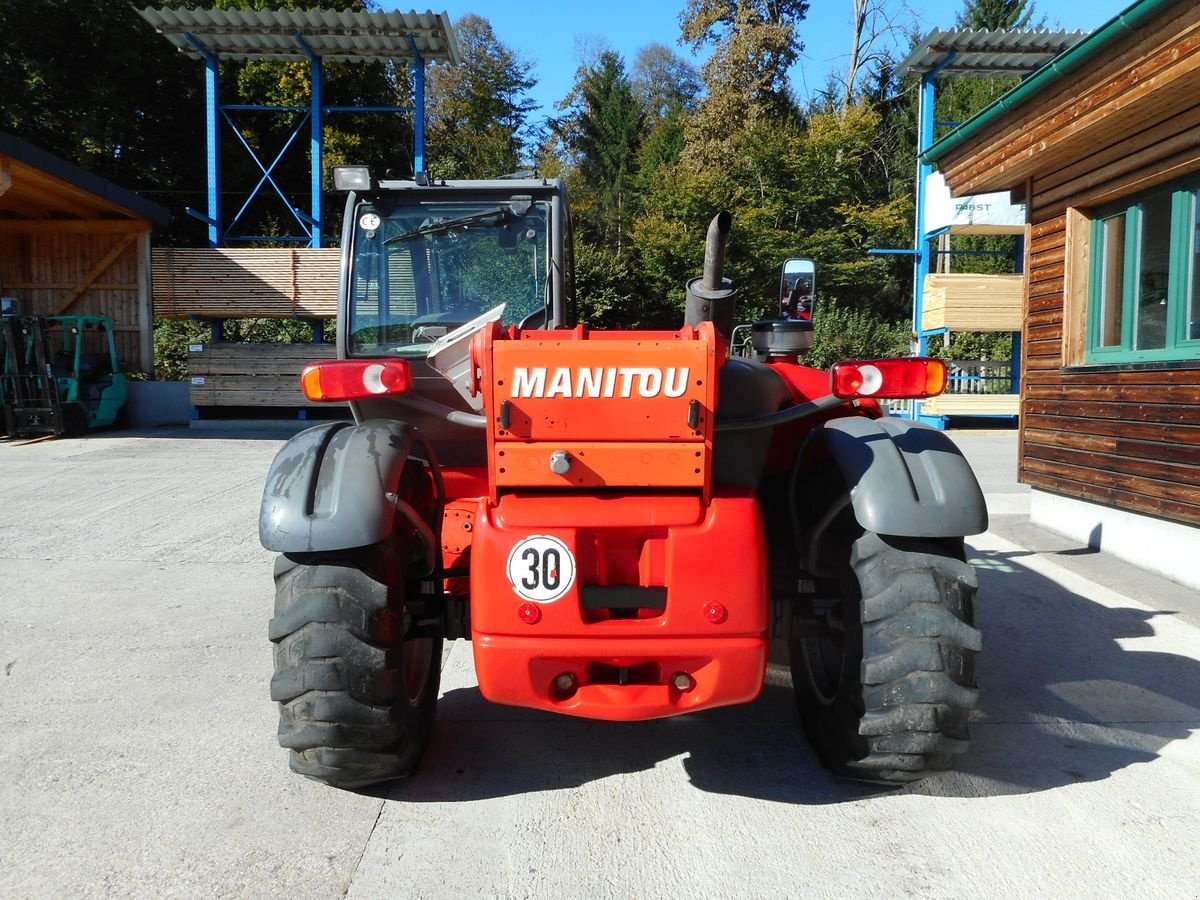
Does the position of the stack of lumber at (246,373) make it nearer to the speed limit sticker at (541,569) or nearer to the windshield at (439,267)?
the windshield at (439,267)

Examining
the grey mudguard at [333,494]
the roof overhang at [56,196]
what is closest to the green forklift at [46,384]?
the roof overhang at [56,196]

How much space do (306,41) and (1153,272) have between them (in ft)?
47.5

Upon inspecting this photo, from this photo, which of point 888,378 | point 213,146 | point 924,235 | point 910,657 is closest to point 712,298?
point 888,378

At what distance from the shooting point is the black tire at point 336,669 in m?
2.64

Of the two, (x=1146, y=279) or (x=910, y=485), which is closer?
(x=910, y=485)

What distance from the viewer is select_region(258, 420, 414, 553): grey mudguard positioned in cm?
260

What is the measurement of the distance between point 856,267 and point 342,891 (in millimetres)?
26298

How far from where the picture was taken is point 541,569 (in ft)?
8.39

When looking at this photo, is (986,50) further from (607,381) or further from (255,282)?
(607,381)

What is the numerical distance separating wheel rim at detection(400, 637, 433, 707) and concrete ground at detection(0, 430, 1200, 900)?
0.26 metres

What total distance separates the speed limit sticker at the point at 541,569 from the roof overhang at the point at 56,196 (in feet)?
44.4

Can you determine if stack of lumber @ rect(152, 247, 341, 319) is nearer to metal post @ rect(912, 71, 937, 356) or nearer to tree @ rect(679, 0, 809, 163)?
metal post @ rect(912, 71, 937, 356)

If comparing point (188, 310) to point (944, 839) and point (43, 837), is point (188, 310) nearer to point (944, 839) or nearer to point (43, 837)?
point (43, 837)

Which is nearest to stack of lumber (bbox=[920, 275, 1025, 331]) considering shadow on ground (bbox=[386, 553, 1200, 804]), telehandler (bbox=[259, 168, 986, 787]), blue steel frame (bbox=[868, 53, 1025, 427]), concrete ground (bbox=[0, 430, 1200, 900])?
blue steel frame (bbox=[868, 53, 1025, 427])
